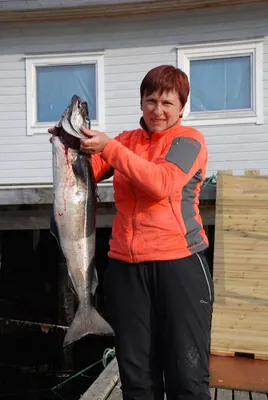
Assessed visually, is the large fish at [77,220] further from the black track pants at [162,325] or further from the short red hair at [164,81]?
the short red hair at [164,81]

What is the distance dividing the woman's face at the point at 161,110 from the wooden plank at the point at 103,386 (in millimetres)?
2156

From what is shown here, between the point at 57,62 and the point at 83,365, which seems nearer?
the point at 83,365

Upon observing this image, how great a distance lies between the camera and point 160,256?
6.69 feet

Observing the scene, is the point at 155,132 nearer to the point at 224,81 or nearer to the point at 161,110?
the point at 161,110

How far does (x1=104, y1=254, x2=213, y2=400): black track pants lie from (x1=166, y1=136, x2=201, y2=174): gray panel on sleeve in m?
0.43

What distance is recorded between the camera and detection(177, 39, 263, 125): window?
709 cm

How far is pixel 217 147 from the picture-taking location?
7.18 m

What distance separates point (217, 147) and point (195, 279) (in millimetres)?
5359

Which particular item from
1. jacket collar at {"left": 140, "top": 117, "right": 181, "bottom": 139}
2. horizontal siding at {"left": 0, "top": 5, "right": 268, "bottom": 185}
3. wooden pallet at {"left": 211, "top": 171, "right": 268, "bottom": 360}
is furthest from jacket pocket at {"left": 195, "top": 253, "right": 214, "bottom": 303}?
horizontal siding at {"left": 0, "top": 5, "right": 268, "bottom": 185}

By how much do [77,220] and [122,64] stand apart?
224 inches

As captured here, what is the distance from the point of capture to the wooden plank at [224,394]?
11.4 ft

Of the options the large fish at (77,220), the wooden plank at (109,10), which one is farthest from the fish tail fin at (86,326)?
the wooden plank at (109,10)

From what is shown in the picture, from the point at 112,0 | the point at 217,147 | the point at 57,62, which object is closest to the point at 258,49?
the point at 217,147

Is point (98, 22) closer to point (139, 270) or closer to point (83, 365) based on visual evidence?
point (83, 365)
